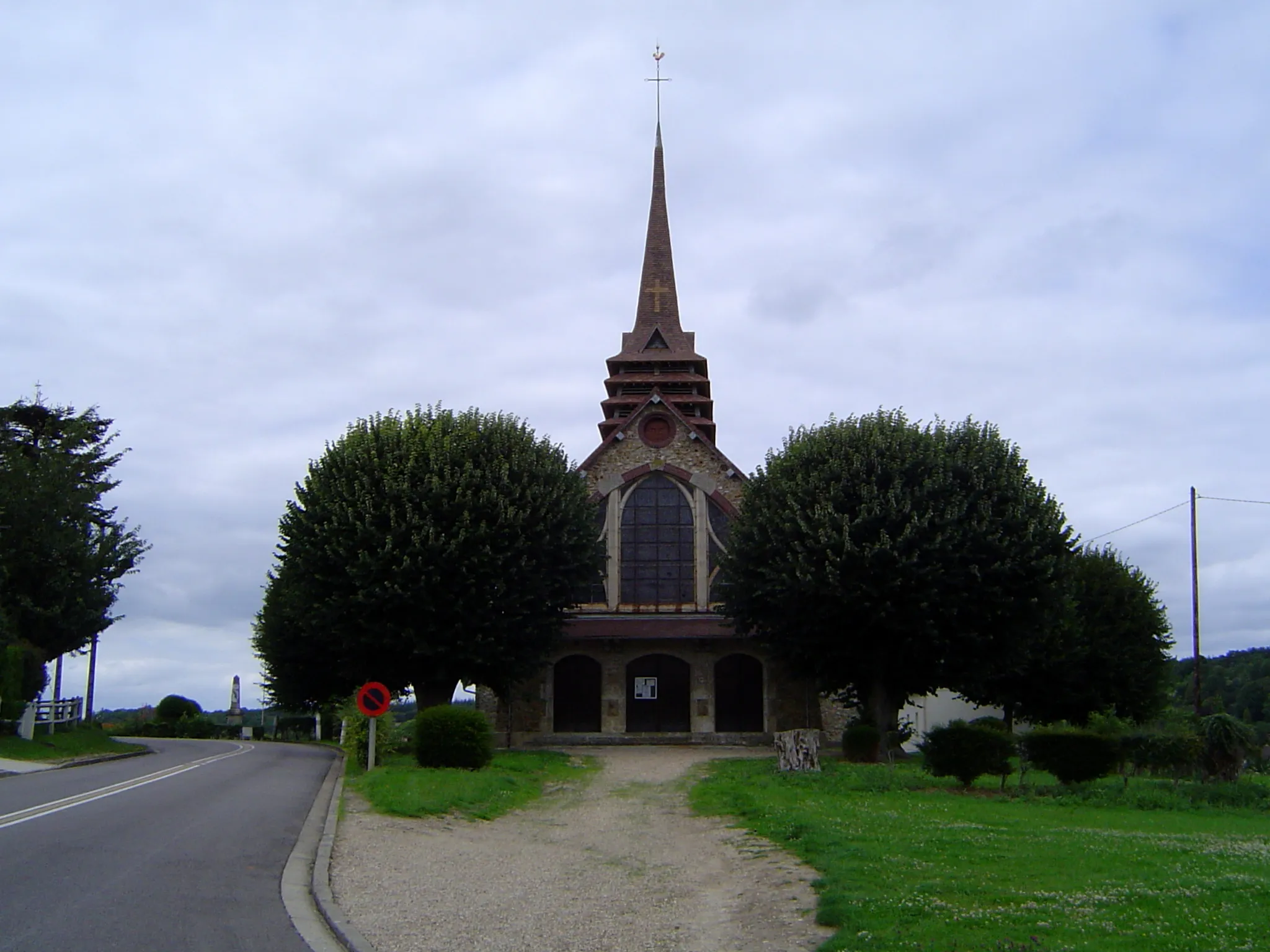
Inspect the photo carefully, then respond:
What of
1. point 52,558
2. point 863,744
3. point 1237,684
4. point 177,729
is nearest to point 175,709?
point 177,729

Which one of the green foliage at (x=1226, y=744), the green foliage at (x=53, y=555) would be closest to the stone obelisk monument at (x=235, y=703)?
the green foliage at (x=53, y=555)

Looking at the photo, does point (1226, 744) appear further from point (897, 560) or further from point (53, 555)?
point (53, 555)

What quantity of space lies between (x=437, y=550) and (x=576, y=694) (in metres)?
9.99

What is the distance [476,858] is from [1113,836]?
294 inches

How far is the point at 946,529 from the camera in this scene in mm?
26391

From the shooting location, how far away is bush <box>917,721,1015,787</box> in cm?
2047

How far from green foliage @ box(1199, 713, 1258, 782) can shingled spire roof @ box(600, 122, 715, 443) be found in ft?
79.9

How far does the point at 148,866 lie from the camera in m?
10.3

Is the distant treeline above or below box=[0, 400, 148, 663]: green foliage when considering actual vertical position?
below

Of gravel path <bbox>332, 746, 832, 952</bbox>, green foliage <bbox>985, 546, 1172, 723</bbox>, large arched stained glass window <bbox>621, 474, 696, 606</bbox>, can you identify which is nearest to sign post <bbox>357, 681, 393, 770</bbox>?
gravel path <bbox>332, 746, 832, 952</bbox>

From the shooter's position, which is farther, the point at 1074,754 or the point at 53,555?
the point at 53,555

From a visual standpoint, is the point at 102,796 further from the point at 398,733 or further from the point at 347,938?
the point at 398,733

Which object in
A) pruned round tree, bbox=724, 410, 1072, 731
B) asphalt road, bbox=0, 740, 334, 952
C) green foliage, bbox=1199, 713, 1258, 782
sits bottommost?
asphalt road, bbox=0, 740, 334, 952

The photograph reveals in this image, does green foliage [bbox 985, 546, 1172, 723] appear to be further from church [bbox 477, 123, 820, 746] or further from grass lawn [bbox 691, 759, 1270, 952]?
grass lawn [bbox 691, 759, 1270, 952]
